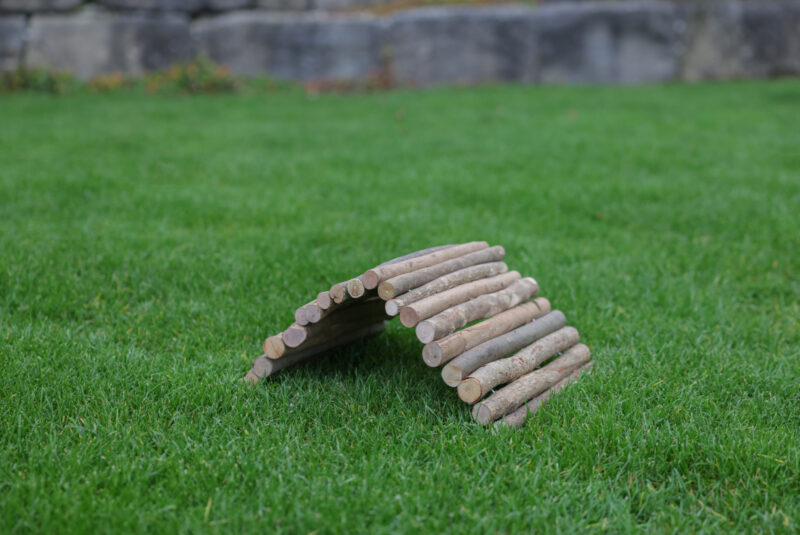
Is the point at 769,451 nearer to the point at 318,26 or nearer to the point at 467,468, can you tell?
the point at 467,468

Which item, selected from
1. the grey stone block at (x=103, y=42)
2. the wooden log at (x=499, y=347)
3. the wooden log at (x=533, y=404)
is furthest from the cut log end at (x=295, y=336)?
the grey stone block at (x=103, y=42)

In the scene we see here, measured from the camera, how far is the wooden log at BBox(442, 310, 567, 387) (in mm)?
2955

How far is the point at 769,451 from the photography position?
2.75m

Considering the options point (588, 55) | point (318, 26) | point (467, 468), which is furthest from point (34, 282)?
point (588, 55)

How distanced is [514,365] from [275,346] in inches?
43.0

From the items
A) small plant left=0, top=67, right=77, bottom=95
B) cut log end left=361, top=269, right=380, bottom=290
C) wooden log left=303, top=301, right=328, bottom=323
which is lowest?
wooden log left=303, top=301, right=328, bottom=323

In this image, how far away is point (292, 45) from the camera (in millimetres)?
11852

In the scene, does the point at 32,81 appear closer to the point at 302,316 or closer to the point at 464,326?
the point at 302,316

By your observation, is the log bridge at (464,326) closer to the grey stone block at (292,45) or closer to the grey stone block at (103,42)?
the grey stone block at (292,45)

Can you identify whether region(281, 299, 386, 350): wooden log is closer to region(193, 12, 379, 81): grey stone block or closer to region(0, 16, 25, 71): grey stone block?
region(193, 12, 379, 81): grey stone block

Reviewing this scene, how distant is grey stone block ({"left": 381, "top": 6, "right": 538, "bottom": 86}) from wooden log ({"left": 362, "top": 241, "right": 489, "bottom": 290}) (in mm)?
8586

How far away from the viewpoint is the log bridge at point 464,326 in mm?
2971

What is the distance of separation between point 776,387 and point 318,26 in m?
10.3

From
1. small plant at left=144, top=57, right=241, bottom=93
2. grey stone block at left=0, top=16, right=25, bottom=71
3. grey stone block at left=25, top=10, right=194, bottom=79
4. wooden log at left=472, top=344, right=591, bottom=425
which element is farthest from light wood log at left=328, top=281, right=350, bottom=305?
grey stone block at left=0, top=16, right=25, bottom=71
